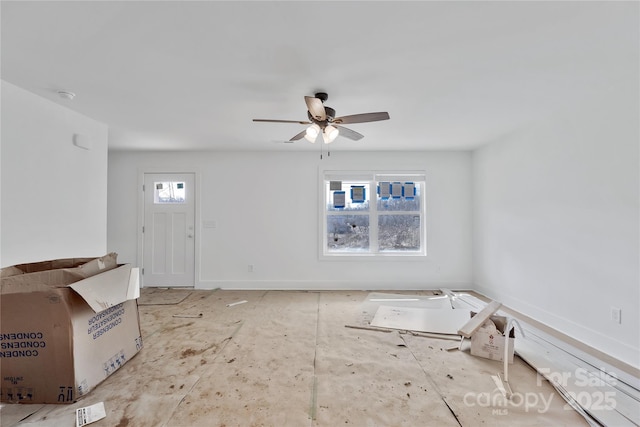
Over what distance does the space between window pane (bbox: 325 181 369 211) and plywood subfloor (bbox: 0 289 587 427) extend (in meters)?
2.28

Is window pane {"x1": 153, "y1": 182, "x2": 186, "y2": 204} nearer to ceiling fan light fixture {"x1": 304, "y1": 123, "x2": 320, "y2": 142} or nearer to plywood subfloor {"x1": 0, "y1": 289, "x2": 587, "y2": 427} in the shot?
plywood subfloor {"x1": 0, "y1": 289, "x2": 587, "y2": 427}

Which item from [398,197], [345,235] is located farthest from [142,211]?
[398,197]

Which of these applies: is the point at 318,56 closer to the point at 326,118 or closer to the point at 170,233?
the point at 326,118

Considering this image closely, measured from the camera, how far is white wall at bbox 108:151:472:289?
4746 mm

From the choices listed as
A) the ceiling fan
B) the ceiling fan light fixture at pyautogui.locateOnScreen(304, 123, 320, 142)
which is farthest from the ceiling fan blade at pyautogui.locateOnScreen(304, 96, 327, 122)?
the ceiling fan light fixture at pyautogui.locateOnScreen(304, 123, 320, 142)

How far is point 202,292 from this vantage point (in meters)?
4.48

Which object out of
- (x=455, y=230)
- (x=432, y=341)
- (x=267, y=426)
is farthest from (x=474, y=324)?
(x=455, y=230)

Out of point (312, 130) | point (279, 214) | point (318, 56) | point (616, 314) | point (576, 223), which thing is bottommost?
point (616, 314)

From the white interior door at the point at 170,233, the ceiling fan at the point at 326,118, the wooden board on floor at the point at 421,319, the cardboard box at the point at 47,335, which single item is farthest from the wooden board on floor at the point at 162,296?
the ceiling fan at the point at 326,118

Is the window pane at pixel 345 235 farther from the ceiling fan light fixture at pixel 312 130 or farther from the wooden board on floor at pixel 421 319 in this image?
the ceiling fan light fixture at pixel 312 130

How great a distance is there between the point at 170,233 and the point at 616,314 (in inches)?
228

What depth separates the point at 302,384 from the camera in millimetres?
2023

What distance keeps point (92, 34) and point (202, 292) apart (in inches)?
146

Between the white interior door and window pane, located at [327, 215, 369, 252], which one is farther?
window pane, located at [327, 215, 369, 252]
